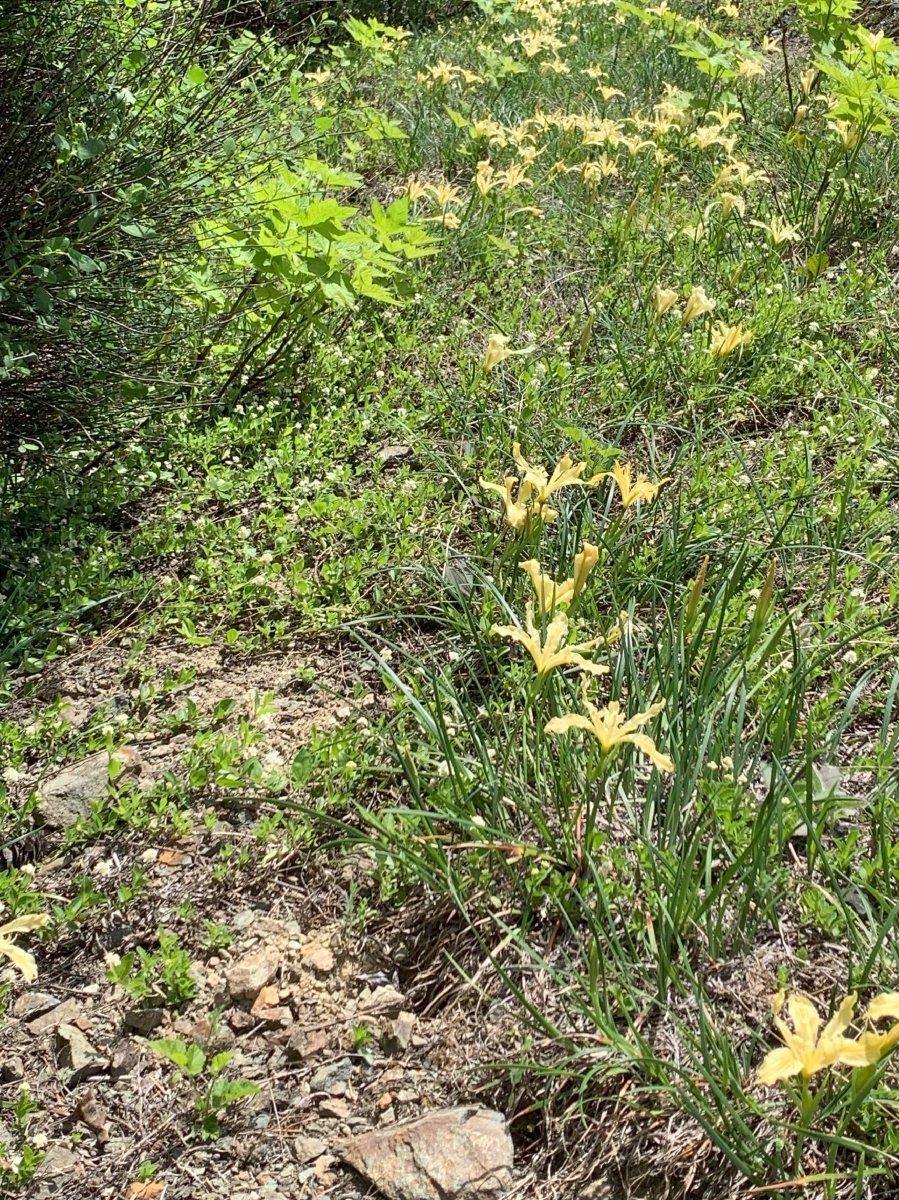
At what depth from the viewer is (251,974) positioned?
203cm

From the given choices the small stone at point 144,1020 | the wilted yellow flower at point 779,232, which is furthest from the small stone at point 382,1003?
the wilted yellow flower at point 779,232

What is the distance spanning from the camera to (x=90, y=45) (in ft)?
9.17

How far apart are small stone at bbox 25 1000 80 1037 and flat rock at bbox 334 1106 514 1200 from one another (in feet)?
1.95

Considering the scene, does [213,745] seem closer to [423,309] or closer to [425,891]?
[425,891]

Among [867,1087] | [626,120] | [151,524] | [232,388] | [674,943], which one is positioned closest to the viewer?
[867,1087]

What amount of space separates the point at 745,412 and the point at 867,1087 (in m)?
2.49

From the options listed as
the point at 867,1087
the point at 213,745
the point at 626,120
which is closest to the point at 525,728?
the point at 213,745

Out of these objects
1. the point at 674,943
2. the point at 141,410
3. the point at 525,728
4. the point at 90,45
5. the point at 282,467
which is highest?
the point at 90,45

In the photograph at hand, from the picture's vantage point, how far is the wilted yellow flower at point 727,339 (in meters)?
3.22

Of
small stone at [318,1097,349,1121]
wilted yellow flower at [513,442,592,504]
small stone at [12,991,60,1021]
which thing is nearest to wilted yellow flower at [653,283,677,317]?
wilted yellow flower at [513,442,592,504]

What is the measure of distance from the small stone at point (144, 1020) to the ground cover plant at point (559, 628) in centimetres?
3

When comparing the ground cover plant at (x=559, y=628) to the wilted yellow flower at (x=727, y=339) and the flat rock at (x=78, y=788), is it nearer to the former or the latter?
the flat rock at (x=78, y=788)

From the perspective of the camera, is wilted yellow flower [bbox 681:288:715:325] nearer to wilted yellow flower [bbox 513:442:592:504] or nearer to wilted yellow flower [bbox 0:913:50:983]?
wilted yellow flower [bbox 513:442:592:504]

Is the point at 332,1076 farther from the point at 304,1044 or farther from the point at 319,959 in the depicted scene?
the point at 319,959
